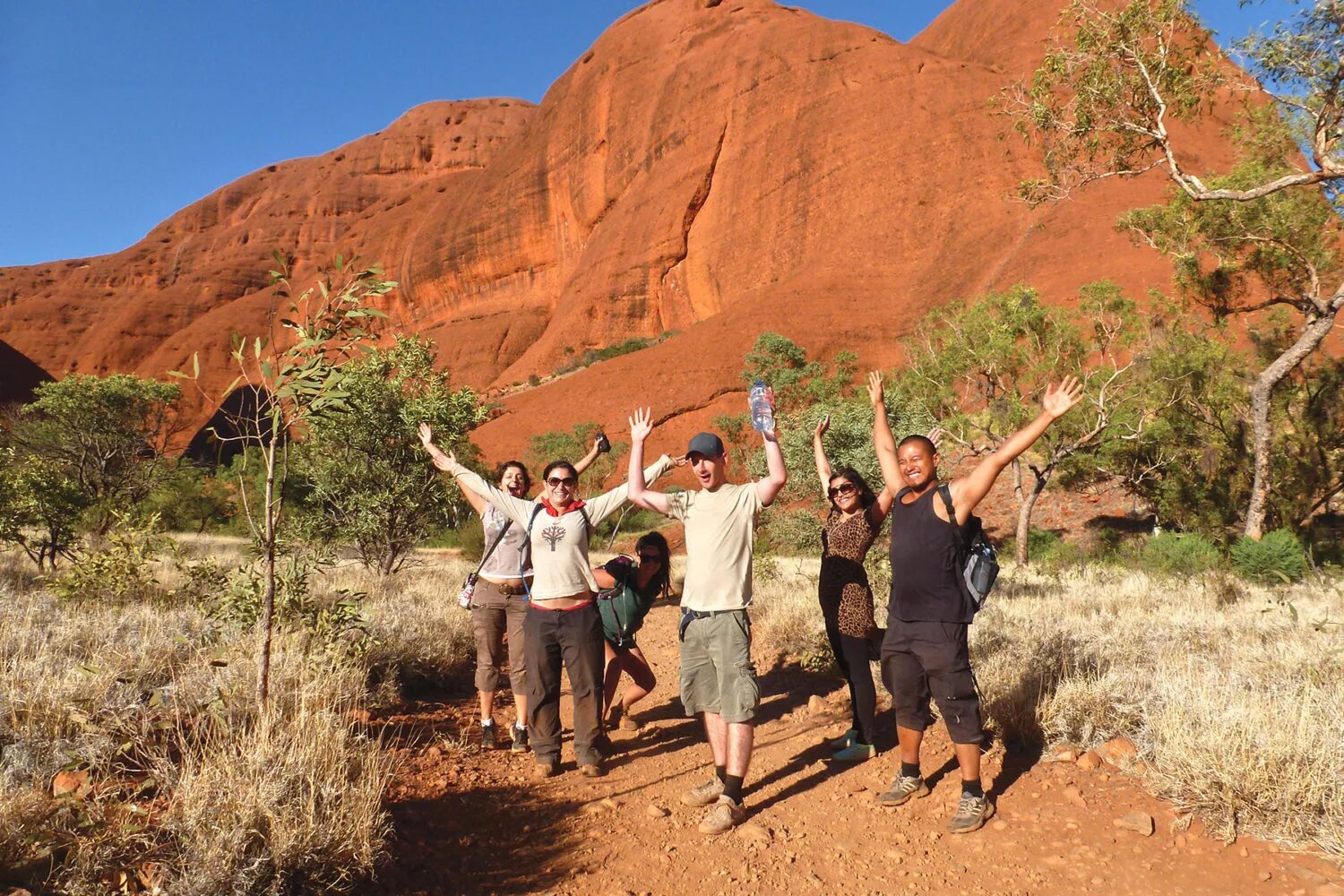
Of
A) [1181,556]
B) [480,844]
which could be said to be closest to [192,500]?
[480,844]

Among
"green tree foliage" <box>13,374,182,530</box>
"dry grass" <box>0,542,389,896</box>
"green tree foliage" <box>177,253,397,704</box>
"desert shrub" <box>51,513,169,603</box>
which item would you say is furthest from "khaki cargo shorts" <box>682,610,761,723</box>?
"green tree foliage" <box>13,374,182,530</box>

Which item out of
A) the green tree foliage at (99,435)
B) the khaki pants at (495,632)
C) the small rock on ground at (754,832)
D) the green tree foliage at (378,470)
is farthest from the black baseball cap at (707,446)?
the green tree foliage at (99,435)

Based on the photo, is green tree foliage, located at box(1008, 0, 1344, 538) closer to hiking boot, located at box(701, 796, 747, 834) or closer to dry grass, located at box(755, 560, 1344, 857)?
dry grass, located at box(755, 560, 1344, 857)

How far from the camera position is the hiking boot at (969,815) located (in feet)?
11.2

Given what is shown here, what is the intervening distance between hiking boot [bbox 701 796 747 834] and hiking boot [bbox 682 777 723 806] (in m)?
0.13

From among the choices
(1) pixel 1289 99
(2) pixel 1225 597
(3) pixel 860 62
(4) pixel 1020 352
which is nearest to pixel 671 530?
(4) pixel 1020 352

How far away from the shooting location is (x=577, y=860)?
3297 millimetres

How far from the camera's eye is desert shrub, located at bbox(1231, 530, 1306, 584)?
10.5m

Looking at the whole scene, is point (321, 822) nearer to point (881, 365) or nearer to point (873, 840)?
point (873, 840)

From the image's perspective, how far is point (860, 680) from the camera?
4414 mm

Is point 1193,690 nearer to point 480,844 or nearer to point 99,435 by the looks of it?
point 480,844

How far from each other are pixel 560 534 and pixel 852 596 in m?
1.81

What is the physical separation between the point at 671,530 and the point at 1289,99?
652 inches

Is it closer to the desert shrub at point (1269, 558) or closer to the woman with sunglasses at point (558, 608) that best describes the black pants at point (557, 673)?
the woman with sunglasses at point (558, 608)
